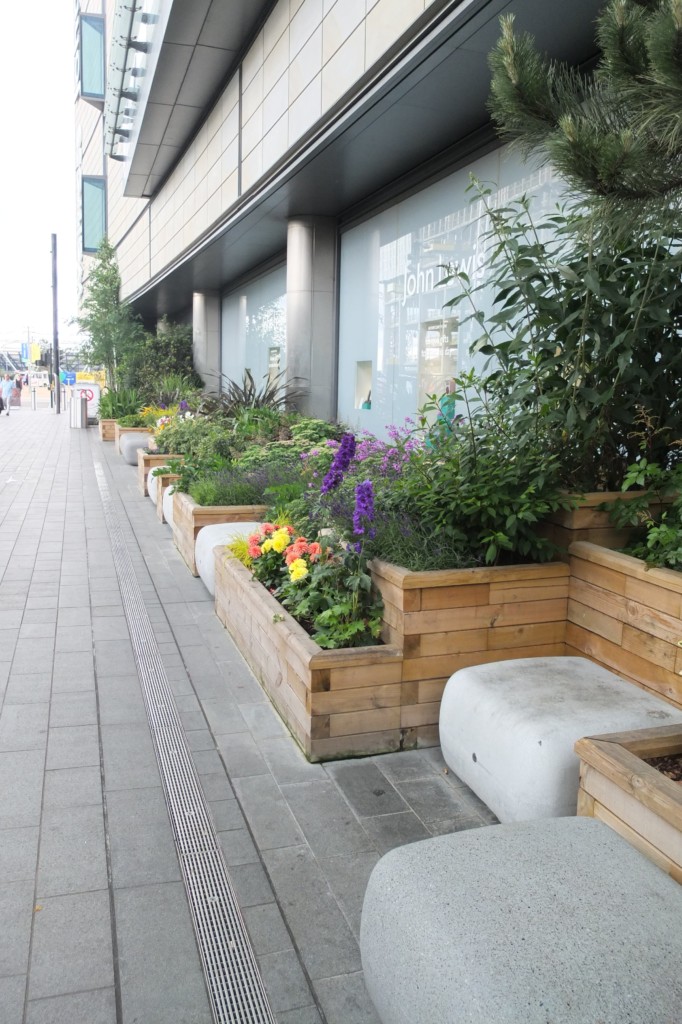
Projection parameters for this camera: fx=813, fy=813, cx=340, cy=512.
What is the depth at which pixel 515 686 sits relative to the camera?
10.7 feet

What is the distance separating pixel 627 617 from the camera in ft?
11.7

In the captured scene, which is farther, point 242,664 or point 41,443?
point 41,443

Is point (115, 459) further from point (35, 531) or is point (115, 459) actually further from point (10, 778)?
point (10, 778)

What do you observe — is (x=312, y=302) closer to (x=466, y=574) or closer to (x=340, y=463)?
(x=340, y=463)

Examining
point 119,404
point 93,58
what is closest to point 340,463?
point 119,404

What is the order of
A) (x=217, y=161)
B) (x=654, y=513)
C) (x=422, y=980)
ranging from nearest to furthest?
(x=422, y=980) → (x=654, y=513) → (x=217, y=161)

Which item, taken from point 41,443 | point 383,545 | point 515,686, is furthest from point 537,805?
point 41,443

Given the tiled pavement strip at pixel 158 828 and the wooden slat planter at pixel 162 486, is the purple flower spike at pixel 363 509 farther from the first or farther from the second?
the wooden slat planter at pixel 162 486

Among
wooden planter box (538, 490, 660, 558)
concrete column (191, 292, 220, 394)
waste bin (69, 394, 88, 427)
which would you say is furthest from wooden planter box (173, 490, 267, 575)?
waste bin (69, 394, 88, 427)

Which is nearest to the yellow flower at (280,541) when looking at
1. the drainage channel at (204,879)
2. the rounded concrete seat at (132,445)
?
the drainage channel at (204,879)

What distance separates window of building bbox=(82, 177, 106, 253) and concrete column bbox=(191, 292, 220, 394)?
1934 centimetres

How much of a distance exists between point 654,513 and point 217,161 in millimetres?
12377

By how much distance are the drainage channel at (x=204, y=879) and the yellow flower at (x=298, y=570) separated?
921mm

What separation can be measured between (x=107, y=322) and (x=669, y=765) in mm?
27775
